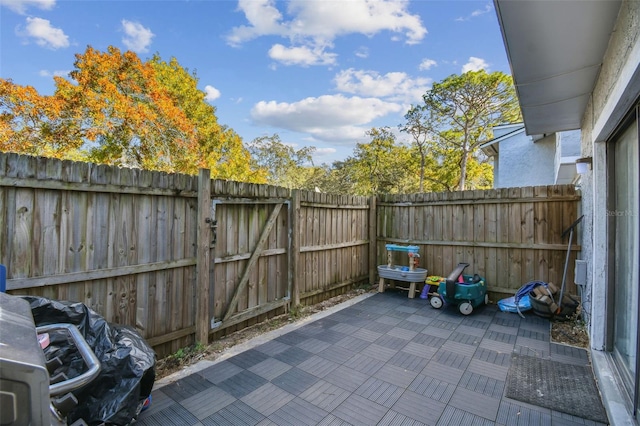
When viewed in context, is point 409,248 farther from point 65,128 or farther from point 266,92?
point 65,128

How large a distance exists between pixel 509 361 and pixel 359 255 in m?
3.19

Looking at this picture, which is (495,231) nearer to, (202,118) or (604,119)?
(604,119)

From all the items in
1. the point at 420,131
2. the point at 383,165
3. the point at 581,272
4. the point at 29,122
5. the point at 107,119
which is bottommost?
the point at 581,272

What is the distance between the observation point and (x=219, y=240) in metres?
3.45

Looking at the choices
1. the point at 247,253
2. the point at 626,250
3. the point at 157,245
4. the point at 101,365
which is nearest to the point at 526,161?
the point at 626,250

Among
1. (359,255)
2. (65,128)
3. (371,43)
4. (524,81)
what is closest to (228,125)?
(65,128)

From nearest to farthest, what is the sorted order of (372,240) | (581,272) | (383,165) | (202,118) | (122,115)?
(581,272) < (372,240) < (122,115) < (202,118) < (383,165)

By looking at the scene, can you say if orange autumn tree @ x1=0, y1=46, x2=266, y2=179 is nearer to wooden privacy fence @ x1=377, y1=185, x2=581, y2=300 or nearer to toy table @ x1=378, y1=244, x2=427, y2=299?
toy table @ x1=378, y1=244, x2=427, y2=299

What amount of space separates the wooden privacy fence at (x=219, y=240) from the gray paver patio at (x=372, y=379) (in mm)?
689

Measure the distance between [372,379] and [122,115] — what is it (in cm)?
1258

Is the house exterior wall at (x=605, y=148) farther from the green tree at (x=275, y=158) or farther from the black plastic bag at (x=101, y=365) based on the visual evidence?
the green tree at (x=275, y=158)

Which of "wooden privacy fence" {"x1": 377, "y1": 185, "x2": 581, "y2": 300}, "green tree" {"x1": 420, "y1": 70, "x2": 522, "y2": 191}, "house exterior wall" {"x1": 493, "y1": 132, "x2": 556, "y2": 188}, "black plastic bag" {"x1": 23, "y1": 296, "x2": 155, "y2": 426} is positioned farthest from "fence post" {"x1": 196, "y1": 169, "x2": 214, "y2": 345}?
"green tree" {"x1": 420, "y1": 70, "x2": 522, "y2": 191}

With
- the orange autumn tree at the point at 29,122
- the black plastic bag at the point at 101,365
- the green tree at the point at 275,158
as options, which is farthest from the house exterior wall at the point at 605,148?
the green tree at the point at 275,158

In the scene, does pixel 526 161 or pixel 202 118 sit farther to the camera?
pixel 202 118
